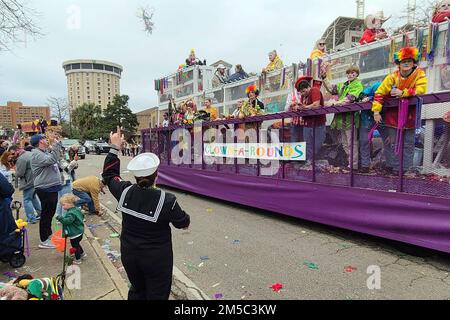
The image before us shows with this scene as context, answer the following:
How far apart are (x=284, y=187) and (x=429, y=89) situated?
2.92 meters

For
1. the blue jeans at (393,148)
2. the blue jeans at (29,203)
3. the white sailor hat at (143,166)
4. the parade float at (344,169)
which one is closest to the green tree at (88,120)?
the parade float at (344,169)

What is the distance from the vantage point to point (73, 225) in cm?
432

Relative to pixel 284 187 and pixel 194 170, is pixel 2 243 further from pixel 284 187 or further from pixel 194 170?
pixel 194 170

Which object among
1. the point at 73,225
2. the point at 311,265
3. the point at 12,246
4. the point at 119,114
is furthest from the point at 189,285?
the point at 119,114

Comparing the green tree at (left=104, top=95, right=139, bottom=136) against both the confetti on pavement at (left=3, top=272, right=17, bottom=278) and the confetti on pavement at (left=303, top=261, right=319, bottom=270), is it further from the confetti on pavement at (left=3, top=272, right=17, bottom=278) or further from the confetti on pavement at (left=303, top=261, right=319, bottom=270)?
the confetti on pavement at (left=303, top=261, right=319, bottom=270)

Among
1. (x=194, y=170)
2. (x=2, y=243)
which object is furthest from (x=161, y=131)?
(x=2, y=243)

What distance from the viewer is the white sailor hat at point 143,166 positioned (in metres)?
2.49

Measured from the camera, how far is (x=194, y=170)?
8.59 m

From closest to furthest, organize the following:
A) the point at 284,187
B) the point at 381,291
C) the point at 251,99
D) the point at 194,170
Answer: the point at 381,291 → the point at 284,187 → the point at 251,99 → the point at 194,170

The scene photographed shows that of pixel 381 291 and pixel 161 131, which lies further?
pixel 161 131

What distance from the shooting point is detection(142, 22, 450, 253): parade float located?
13.1 ft

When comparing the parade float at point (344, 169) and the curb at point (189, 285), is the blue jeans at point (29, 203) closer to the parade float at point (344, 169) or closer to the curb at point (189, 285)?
the curb at point (189, 285)

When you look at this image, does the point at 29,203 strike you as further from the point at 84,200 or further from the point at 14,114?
the point at 14,114

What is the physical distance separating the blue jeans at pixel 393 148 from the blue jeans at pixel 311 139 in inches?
39.9
